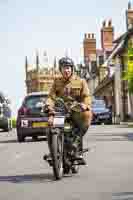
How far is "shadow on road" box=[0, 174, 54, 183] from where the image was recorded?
11266 mm

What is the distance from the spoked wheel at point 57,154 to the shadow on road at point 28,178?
0.23 m

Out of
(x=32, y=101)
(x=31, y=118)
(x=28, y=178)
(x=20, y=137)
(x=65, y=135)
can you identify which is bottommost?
(x=28, y=178)

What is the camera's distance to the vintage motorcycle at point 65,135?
36.5 ft

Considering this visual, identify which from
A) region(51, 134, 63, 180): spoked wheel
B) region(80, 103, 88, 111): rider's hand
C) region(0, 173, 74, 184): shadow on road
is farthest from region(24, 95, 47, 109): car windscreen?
region(51, 134, 63, 180): spoked wheel

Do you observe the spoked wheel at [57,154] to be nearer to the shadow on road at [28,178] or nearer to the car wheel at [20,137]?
the shadow on road at [28,178]

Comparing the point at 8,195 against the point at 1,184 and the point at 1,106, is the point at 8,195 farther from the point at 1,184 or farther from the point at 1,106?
the point at 1,106

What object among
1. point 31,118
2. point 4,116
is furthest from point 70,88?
point 4,116

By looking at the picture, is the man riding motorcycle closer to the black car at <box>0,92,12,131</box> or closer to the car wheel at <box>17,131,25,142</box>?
the car wheel at <box>17,131,25,142</box>

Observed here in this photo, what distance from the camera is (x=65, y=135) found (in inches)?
452

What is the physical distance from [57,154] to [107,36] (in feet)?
283

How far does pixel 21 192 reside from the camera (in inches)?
384

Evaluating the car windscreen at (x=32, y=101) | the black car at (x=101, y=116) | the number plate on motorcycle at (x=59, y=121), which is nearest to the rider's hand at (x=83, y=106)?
the number plate on motorcycle at (x=59, y=121)

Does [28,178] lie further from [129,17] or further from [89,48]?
[89,48]

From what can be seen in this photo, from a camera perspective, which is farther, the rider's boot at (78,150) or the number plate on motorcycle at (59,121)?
the rider's boot at (78,150)
